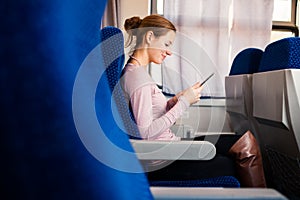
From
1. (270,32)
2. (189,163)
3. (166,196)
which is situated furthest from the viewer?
(270,32)

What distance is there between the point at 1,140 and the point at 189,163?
108 cm

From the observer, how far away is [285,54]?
54.1 inches

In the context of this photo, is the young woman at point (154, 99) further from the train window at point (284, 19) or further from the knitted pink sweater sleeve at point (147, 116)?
the train window at point (284, 19)

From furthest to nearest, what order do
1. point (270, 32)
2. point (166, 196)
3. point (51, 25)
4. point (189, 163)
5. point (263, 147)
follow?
1. point (270, 32)
2. point (263, 147)
3. point (189, 163)
4. point (166, 196)
5. point (51, 25)

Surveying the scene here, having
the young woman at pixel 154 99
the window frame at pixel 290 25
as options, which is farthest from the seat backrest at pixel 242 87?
the window frame at pixel 290 25

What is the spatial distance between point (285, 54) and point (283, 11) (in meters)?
1.72

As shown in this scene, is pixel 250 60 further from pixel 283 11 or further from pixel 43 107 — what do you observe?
pixel 43 107

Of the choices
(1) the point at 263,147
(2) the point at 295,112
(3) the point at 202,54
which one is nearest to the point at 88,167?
(2) the point at 295,112

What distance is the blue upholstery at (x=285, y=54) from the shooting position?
134 centimetres

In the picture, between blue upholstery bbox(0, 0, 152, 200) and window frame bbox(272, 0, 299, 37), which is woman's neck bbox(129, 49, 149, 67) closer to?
blue upholstery bbox(0, 0, 152, 200)

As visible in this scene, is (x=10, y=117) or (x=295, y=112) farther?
(x=295, y=112)

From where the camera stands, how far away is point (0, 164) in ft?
0.91

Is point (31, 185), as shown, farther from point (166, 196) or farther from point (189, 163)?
point (189, 163)

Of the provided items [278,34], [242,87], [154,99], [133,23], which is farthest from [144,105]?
[278,34]
